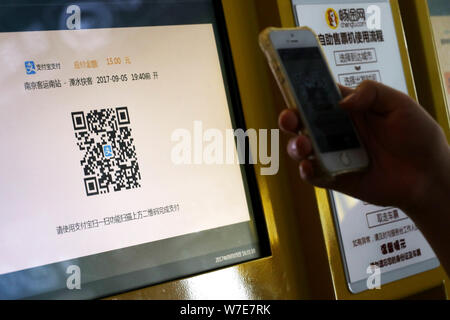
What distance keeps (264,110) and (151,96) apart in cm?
28

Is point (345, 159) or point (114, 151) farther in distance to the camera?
point (114, 151)

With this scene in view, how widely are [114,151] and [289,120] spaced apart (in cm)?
38

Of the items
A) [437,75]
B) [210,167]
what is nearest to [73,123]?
[210,167]

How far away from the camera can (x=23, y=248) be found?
969mm

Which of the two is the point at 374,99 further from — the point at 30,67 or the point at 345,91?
the point at 30,67

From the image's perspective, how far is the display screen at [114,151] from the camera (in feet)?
3.25

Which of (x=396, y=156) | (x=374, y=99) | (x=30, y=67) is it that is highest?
(x=30, y=67)

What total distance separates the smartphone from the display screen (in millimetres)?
283

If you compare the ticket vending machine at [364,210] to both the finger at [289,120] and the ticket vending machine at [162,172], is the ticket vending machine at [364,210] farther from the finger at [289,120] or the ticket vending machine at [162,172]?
the finger at [289,120]

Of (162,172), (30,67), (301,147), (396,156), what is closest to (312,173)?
(301,147)

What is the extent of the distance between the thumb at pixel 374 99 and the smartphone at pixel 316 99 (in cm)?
3

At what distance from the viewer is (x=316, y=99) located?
913 mm

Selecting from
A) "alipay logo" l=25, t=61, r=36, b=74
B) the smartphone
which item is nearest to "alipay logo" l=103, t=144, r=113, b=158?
"alipay logo" l=25, t=61, r=36, b=74
